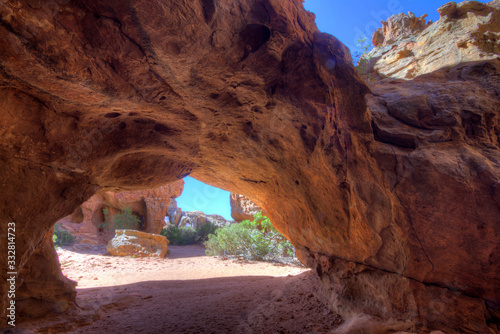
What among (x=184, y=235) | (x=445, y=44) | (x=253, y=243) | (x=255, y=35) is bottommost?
(x=184, y=235)

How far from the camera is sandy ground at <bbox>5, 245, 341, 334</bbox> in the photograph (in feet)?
11.0

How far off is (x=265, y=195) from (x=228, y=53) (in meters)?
3.52

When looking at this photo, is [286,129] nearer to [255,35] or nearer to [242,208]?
[255,35]

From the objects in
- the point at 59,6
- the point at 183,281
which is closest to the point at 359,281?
the point at 59,6

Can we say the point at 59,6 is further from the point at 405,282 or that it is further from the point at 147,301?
the point at 147,301

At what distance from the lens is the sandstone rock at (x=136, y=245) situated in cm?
1011

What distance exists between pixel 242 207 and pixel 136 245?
8991 millimetres

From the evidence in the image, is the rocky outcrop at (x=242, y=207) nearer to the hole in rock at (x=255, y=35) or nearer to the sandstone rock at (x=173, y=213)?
the sandstone rock at (x=173, y=213)

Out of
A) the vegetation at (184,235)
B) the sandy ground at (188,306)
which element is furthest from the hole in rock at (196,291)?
the vegetation at (184,235)

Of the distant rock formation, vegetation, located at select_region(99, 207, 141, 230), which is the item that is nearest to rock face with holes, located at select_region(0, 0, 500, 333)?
vegetation, located at select_region(99, 207, 141, 230)

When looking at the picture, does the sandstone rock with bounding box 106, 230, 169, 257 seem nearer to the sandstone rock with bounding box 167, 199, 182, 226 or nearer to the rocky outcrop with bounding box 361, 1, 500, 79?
the rocky outcrop with bounding box 361, 1, 500, 79

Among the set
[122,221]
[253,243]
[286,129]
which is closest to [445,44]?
[286,129]

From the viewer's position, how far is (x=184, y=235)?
19.0 metres

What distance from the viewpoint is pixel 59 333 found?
308 cm
